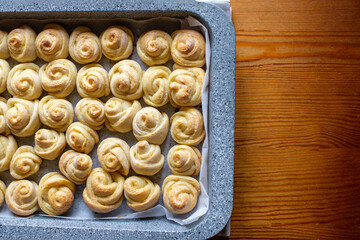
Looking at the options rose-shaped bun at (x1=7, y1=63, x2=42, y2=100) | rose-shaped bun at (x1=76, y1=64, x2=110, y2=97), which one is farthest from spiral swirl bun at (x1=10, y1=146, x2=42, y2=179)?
rose-shaped bun at (x1=76, y1=64, x2=110, y2=97)

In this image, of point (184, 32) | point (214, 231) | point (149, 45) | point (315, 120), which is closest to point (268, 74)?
point (315, 120)

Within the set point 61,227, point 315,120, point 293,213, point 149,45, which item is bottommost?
point 293,213

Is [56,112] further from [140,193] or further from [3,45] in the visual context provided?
[140,193]

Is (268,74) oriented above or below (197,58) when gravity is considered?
below

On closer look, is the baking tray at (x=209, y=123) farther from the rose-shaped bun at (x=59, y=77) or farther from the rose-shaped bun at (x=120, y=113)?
the rose-shaped bun at (x=120, y=113)

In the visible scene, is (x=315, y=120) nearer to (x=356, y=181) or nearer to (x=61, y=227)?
(x=356, y=181)

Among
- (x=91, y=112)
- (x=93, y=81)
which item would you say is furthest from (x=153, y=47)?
(x=91, y=112)

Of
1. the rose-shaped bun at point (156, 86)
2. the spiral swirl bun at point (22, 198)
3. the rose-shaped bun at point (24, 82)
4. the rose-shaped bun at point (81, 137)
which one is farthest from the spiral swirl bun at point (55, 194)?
the rose-shaped bun at point (156, 86)
